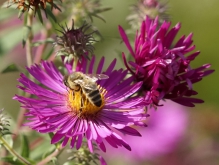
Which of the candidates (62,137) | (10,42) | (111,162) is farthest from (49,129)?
Answer: (111,162)

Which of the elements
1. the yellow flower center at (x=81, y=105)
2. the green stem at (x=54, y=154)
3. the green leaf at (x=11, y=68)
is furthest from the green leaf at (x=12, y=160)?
the green leaf at (x=11, y=68)

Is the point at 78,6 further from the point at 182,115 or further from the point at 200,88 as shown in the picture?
the point at 200,88

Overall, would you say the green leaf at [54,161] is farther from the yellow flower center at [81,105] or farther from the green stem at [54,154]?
the yellow flower center at [81,105]

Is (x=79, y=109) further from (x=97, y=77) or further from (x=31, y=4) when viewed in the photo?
(x=31, y=4)

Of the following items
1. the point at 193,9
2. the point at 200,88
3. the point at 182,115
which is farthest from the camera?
the point at 193,9

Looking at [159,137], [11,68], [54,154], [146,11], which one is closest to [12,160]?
[54,154]

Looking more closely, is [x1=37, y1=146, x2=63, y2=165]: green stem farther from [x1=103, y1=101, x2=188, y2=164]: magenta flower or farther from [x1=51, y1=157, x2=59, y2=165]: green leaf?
[x1=103, y1=101, x2=188, y2=164]: magenta flower
